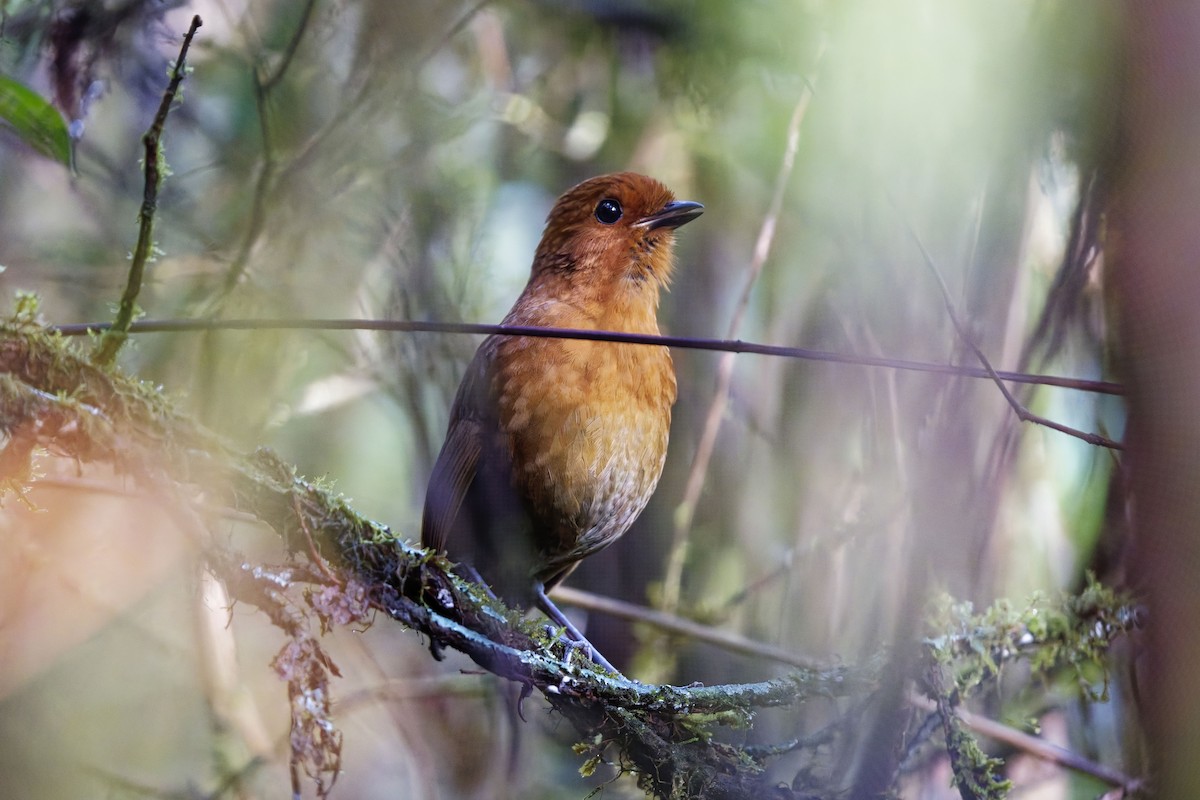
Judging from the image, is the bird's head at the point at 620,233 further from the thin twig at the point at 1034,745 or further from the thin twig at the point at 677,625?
the thin twig at the point at 1034,745

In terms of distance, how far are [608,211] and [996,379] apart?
816mm

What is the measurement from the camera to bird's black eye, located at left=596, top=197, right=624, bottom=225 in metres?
1.85

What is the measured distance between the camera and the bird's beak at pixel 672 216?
178 cm

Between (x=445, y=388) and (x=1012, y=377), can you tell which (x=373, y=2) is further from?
(x=1012, y=377)

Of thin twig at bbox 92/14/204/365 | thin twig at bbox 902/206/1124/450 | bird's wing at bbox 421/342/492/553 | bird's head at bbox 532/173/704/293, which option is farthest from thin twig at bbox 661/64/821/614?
thin twig at bbox 92/14/204/365

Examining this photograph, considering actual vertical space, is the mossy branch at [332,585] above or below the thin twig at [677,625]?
above

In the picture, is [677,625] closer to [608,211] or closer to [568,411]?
[568,411]

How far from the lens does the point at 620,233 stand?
1.84m

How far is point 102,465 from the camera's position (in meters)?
1.31

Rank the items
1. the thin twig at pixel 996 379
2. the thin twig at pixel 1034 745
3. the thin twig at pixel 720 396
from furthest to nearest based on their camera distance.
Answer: the thin twig at pixel 720 396 → the thin twig at pixel 1034 745 → the thin twig at pixel 996 379

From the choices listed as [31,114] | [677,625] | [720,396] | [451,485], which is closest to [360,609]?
[451,485]

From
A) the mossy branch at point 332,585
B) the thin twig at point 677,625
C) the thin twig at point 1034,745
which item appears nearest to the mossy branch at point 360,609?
the mossy branch at point 332,585

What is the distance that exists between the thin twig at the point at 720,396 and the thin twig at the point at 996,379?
0.36 m

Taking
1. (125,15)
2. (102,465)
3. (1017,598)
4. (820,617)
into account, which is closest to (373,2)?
(125,15)
